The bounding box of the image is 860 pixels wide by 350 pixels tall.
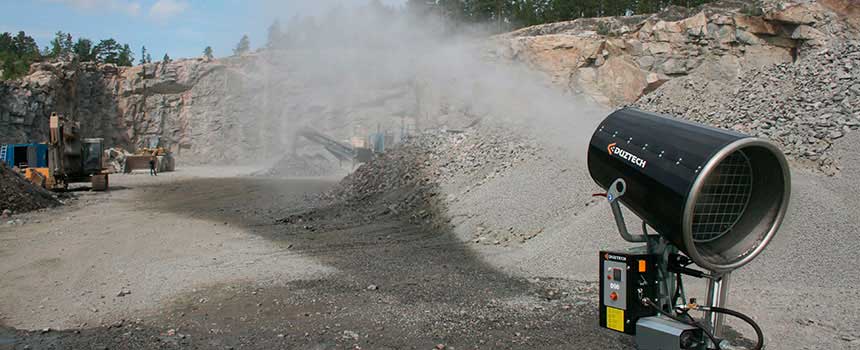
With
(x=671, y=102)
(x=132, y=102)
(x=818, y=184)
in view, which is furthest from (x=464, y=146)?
(x=132, y=102)

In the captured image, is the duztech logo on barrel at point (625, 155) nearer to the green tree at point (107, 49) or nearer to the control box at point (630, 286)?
the control box at point (630, 286)

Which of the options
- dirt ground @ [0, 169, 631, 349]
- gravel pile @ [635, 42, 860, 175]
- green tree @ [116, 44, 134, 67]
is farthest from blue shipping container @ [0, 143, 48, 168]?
green tree @ [116, 44, 134, 67]

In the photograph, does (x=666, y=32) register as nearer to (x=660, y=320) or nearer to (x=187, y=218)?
(x=187, y=218)

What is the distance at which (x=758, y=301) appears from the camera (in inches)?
264

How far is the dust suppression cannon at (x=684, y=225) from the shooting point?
3641 mm

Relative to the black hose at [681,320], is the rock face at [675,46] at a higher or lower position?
higher

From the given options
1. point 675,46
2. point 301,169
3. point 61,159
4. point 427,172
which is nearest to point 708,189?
point 427,172

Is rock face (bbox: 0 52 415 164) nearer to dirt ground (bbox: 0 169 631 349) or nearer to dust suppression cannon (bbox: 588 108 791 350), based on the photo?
dirt ground (bbox: 0 169 631 349)

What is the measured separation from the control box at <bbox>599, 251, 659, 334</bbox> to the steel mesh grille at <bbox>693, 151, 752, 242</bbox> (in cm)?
35

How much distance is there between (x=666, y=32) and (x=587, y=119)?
867 centimetres

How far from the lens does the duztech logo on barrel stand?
402 cm

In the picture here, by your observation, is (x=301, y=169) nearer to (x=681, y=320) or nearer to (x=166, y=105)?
(x=166, y=105)

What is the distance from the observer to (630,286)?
396 centimetres

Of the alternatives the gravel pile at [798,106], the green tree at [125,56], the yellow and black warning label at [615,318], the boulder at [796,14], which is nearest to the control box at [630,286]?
the yellow and black warning label at [615,318]
